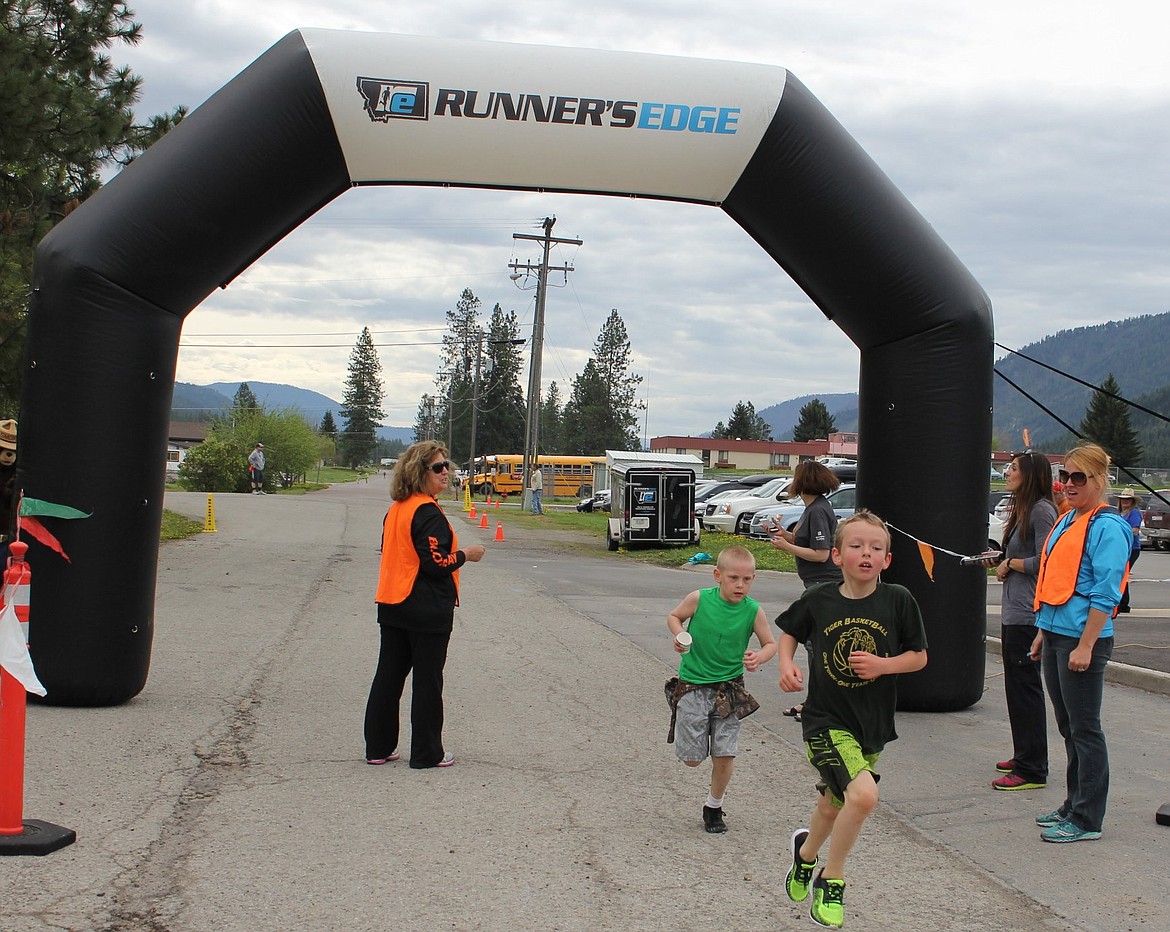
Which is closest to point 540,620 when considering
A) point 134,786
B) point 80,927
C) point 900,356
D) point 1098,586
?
point 900,356

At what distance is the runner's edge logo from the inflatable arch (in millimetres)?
13

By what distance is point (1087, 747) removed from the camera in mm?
5180

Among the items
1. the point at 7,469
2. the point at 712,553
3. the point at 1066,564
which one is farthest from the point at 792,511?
the point at 1066,564

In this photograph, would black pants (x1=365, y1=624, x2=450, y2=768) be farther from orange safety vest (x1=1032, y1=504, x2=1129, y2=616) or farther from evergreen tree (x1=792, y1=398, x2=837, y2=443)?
evergreen tree (x1=792, y1=398, x2=837, y2=443)

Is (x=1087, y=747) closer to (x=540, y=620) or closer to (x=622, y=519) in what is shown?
(x=540, y=620)

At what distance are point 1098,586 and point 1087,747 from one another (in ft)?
2.46

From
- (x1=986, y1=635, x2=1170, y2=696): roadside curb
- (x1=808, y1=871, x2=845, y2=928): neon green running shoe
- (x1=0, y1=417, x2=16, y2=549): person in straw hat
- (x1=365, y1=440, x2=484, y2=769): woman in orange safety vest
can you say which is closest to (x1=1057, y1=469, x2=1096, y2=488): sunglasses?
(x1=808, y1=871, x2=845, y2=928): neon green running shoe

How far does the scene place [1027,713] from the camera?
609 cm

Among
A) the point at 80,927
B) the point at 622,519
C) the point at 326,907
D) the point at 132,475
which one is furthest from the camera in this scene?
the point at 622,519

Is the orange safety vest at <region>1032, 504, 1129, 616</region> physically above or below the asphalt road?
above

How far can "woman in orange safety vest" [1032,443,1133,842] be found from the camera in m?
5.11

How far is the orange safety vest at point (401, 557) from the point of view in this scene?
600 centimetres

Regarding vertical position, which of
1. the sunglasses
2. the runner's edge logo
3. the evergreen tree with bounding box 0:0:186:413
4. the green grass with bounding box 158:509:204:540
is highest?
the evergreen tree with bounding box 0:0:186:413

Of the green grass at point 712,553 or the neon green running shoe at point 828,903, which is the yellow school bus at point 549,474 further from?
the neon green running shoe at point 828,903
